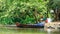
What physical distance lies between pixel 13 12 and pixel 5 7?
135cm

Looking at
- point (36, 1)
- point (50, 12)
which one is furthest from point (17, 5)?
point (50, 12)

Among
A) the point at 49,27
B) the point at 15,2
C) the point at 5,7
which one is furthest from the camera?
the point at 5,7

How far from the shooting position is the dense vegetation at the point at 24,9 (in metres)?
26.4

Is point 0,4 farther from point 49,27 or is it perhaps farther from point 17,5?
point 49,27

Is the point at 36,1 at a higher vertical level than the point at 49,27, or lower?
higher

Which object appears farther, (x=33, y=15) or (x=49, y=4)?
(x=33, y=15)

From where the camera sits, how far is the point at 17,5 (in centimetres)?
2686

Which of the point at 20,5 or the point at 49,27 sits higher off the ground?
the point at 20,5

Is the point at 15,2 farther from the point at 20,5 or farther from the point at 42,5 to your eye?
the point at 42,5

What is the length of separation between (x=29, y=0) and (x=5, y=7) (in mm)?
3558

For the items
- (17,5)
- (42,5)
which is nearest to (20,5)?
(17,5)

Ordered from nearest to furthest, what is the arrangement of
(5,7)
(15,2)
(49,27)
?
(49,27) < (15,2) < (5,7)

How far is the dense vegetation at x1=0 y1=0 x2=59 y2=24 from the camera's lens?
26375mm

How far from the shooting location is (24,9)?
26719 mm
